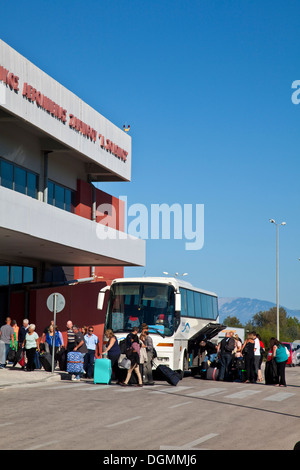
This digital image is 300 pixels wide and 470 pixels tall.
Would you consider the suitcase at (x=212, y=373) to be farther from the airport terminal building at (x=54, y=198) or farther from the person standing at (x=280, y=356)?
the airport terminal building at (x=54, y=198)

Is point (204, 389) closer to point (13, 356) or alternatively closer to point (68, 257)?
point (13, 356)

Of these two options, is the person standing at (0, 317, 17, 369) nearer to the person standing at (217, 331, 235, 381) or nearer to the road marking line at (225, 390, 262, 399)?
the person standing at (217, 331, 235, 381)

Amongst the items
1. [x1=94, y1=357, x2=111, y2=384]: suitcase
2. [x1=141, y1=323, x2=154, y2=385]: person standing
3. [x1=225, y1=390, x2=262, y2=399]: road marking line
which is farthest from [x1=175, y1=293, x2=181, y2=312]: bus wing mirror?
[x1=225, y1=390, x2=262, y2=399]: road marking line

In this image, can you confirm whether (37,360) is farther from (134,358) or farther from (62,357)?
(134,358)

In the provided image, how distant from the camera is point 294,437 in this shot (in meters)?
11.2

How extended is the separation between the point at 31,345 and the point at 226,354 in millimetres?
7108

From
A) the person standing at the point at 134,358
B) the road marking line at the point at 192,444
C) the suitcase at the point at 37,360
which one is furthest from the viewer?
the suitcase at the point at 37,360

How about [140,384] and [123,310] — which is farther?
[123,310]

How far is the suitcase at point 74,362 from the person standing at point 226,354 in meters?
5.72

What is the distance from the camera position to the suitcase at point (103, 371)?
22.4m

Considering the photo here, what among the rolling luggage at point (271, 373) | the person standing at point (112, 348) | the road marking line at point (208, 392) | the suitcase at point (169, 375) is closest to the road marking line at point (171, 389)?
the suitcase at point (169, 375)

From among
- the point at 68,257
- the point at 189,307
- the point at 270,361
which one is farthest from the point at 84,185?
the point at 270,361

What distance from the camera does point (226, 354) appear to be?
87.2ft
